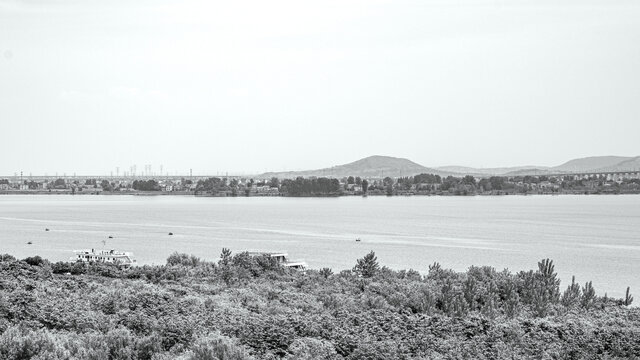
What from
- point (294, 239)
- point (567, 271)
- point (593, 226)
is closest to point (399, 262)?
point (567, 271)

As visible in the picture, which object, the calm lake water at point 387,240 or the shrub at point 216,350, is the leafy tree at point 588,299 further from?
the calm lake water at point 387,240

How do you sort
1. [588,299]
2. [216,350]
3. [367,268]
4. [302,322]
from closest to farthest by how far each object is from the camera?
[216,350]
[302,322]
[588,299]
[367,268]

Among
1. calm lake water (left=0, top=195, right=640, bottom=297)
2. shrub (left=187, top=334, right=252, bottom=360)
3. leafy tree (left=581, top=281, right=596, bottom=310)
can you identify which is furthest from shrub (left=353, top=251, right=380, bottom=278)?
shrub (left=187, top=334, right=252, bottom=360)

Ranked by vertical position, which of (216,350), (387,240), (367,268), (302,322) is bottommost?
(387,240)

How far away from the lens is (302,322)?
49.3ft

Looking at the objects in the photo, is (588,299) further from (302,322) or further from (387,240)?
(387,240)

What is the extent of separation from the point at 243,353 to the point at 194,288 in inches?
457

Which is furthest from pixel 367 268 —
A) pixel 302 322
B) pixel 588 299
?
pixel 302 322

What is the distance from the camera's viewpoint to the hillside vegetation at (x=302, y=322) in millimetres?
12875

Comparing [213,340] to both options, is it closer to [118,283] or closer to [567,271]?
[118,283]

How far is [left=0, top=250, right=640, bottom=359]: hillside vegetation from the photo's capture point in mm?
12875

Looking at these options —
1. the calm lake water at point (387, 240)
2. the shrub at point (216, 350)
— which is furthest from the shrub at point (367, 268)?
the shrub at point (216, 350)

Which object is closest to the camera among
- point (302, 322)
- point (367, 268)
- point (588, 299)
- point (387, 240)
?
point (302, 322)

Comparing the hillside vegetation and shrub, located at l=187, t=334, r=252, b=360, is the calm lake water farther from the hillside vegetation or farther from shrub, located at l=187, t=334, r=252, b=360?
shrub, located at l=187, t=334, r=252, b=360
